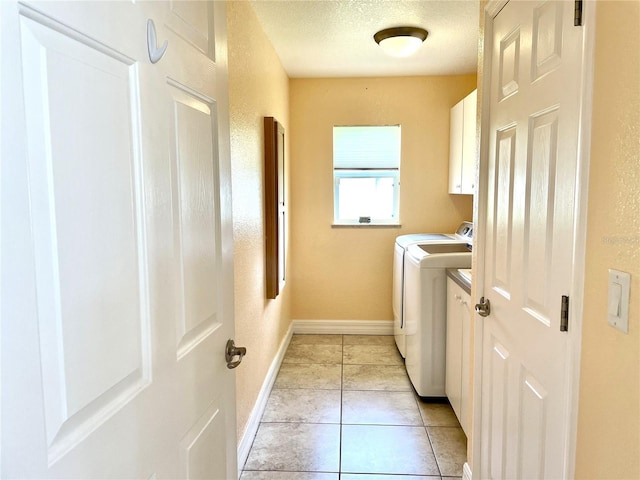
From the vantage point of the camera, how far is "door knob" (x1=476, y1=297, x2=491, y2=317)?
1680 mm

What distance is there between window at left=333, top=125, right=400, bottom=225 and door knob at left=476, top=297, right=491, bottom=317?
96.4 inches

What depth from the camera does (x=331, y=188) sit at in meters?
4.14

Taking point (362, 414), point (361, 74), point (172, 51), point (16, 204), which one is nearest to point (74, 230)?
point (16, 204)

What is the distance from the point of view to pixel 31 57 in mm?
529

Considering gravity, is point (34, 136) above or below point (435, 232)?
above

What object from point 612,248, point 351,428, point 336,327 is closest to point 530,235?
point 612,248

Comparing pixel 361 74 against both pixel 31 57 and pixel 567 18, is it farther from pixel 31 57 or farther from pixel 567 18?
pixel 31 57

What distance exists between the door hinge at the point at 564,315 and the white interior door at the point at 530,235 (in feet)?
0.04

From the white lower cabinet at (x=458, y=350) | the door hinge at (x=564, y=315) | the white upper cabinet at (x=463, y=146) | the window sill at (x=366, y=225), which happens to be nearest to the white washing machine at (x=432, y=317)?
the white lower cabinet at (x=458, y=350)

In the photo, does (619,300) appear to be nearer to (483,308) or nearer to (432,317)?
(483,308)

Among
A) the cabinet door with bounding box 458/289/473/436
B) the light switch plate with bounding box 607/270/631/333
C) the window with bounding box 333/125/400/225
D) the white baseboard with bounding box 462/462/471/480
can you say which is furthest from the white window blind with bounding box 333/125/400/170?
the light switch plate with bounding box 607/270/631/333

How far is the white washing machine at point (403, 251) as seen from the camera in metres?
3.45

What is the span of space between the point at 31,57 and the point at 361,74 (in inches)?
144

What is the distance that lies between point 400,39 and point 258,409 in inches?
97.2
